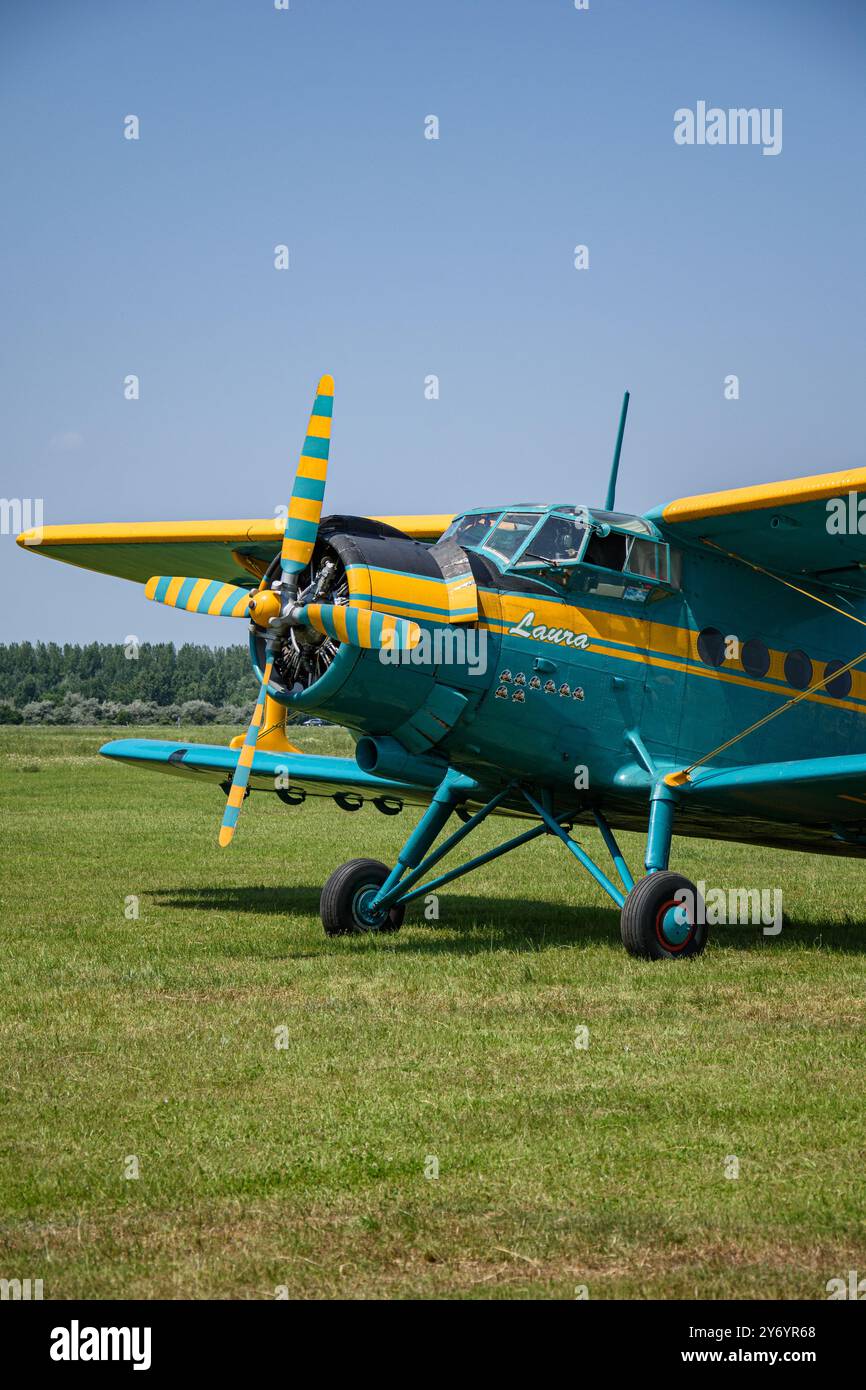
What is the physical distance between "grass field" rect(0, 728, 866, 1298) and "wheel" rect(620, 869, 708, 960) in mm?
188

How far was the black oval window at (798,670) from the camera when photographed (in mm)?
11922

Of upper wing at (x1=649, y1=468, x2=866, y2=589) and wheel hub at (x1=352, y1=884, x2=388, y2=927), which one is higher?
upper wing at (x1=649, y1=468, x2=866, y2=589)

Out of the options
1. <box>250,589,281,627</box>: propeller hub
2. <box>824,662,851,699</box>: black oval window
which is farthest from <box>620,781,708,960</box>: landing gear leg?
<box>250,589,281,627</box>: propeller hub

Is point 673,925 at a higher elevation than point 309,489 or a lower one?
lower

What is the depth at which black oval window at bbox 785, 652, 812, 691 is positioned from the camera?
1192cm

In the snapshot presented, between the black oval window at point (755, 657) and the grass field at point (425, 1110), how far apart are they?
231 cm

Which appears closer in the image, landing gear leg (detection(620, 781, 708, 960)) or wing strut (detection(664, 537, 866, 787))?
landing gear leg (detection(620, 781, 708, 960))

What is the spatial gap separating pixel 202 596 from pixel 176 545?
11.6 feet

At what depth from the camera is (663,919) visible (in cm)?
1023

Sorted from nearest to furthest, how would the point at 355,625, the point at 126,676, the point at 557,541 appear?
the point at 355,625 < the point at 557,541 < the point at 126,676

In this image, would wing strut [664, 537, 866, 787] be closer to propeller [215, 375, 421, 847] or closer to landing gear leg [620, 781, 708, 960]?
landing gear leg [620, 781, 708, 960]

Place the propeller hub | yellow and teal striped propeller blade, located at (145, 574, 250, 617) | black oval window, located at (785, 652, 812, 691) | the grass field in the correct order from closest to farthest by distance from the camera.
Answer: the grass field, the propeller hub, yellow and teal striped propeller blade, located at (145, 574, 250, 617), black oval window, located at (785, 652, 812, 691)

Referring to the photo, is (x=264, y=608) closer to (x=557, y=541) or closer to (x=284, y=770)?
(x=557, y=541)

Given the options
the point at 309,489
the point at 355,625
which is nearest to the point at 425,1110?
the point at 355,625
